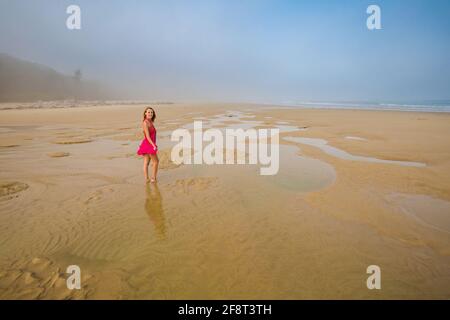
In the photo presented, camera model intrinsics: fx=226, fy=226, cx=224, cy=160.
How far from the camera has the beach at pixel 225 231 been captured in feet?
9.57

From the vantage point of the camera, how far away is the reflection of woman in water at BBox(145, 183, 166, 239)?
4.18m

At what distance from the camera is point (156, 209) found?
496cm

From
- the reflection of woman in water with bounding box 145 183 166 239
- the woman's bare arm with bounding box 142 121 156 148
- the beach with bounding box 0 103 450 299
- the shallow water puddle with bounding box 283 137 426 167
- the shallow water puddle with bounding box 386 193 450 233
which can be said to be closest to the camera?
the beach with bounding box 0 103 450 299

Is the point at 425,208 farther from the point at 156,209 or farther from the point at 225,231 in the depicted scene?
the point at 156,209

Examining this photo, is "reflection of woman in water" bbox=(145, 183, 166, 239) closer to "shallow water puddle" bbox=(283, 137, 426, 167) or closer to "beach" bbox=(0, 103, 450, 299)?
"beach" bbox=(0, 103, 450, 299)

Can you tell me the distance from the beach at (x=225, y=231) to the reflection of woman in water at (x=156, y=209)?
0.04m

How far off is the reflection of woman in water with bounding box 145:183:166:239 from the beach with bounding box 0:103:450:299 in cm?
4

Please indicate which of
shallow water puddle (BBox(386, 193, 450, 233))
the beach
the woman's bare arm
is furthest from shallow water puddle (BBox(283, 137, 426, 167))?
the woman's bare arm

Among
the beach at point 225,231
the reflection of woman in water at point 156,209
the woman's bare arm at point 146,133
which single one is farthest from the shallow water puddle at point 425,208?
the woman's bare arm at point 146,133

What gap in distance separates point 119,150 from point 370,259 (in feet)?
33.1

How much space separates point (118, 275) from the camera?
3055mm

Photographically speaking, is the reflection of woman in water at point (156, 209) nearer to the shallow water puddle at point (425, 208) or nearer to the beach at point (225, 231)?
the beach at point (225, 231)

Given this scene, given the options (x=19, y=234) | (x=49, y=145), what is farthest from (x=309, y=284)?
(x=49, y=145)

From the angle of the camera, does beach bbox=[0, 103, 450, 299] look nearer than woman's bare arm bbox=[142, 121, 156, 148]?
Yes
